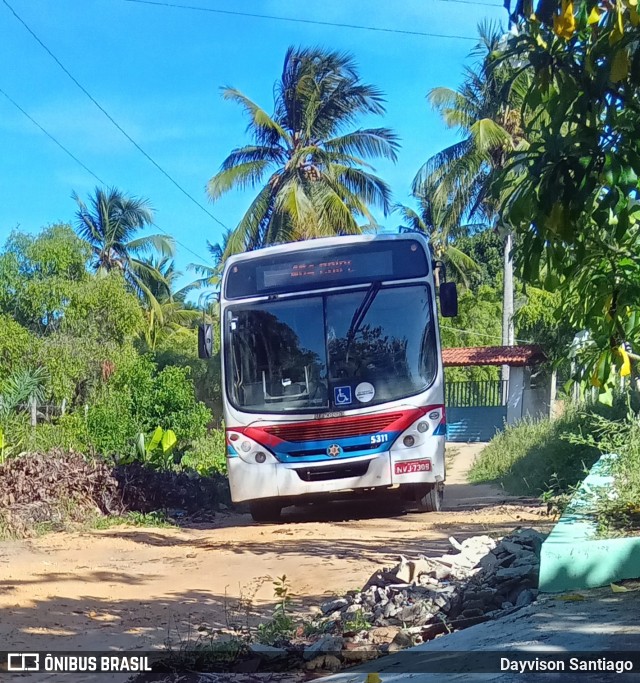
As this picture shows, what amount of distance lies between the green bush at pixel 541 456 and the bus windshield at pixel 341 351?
2.14 metres

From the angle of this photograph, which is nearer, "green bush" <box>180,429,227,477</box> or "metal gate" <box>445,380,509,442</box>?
"green bush" <box>180,429,227,477</box>

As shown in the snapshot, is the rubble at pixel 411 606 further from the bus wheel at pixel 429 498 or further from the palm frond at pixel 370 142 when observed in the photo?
the palm frond at pixel 370 142

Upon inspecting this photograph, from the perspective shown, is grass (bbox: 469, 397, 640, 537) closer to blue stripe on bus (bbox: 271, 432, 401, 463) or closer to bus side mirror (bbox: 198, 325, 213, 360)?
blue stripe on bus (bbox: 271, 432, 401, 463)

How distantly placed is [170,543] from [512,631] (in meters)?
6.71

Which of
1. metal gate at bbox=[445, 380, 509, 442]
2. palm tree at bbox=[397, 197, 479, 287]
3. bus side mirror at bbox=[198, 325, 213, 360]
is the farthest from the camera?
palm tree at bbox=[397, 197, 479, 287]

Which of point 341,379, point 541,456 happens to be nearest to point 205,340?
point 341,379

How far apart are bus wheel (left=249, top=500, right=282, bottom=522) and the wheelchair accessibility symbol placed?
7.02 feet

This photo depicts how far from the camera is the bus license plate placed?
1011 cm

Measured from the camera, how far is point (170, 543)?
1007 cm

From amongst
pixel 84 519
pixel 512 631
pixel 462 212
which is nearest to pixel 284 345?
pixel 84 519

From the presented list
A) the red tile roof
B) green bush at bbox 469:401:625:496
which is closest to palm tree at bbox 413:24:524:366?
the red tile roof

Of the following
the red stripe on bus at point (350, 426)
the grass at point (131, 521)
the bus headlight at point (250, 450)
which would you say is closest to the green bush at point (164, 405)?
the grass at point (131, 521)

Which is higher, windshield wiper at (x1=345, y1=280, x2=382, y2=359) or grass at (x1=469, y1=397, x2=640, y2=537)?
windshield wiper at (x1=345, y1=280, x2=382, y2=359)

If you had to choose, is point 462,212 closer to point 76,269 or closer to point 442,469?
point 76,269
